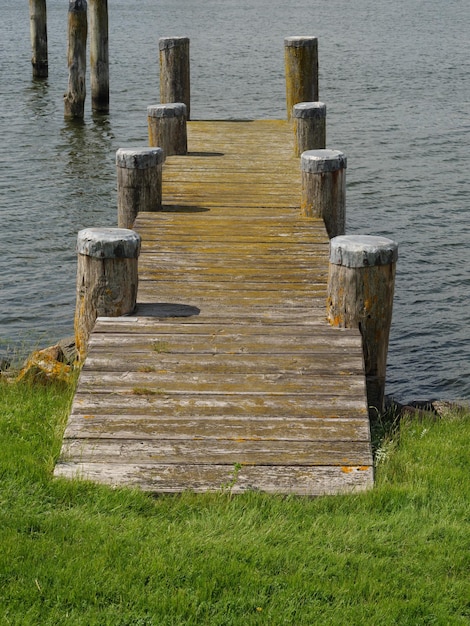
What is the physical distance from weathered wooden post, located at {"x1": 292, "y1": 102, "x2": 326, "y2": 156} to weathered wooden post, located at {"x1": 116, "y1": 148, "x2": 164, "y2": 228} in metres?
2.78

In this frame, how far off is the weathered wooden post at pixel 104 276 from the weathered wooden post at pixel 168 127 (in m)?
5.10

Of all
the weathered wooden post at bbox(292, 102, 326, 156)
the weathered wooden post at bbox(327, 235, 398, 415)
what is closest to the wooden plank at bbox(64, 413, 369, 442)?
the weathered wooden post at bbox(327, 235, 398, 415)

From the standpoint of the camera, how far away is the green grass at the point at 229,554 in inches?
179

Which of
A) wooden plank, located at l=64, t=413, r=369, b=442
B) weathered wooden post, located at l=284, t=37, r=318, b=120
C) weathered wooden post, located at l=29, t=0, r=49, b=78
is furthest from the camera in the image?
weathered wooden post, located at l=29, t=0, r=49, b=78

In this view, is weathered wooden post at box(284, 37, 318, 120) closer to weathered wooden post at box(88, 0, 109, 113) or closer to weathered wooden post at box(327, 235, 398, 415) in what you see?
weathered wooden post at box(327, 235, 398, 415)

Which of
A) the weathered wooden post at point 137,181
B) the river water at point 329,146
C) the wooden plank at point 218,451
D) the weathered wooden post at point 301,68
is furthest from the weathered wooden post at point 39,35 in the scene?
the wooden plank at point 218,451

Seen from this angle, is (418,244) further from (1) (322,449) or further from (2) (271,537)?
(2) (271,537)

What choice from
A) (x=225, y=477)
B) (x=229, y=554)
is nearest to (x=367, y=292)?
(x=225, y=477)

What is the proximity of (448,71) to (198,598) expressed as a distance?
26807 mm

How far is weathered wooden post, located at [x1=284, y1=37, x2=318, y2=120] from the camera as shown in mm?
14422

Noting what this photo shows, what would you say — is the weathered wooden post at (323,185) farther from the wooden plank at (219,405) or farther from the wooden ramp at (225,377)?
the wooden plank at (219,405)

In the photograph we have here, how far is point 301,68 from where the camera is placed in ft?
48.0

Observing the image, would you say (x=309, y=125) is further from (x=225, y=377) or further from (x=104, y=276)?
(x=225, y=377)

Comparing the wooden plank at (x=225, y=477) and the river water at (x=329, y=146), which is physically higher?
the river water at (x=329, y=146)
